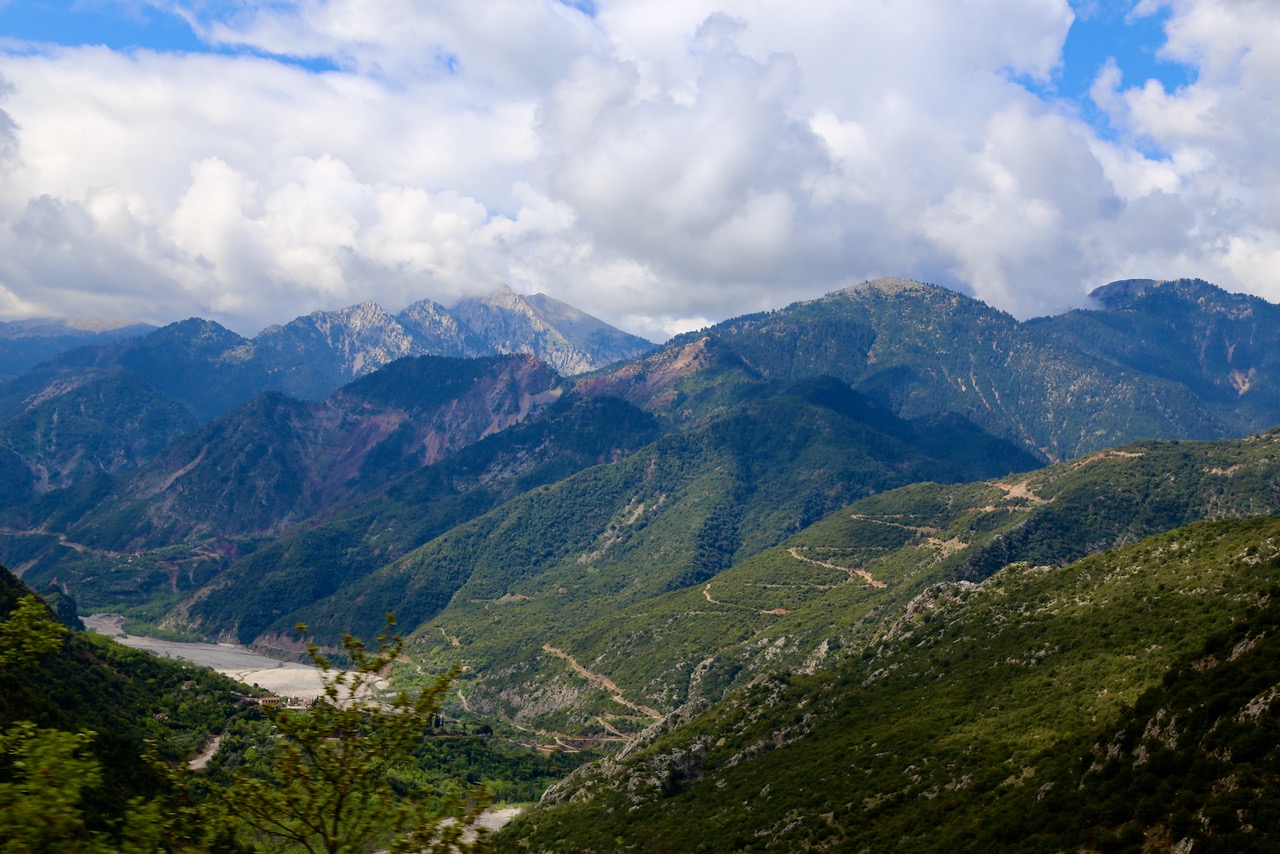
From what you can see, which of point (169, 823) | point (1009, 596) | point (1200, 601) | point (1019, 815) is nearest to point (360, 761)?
point (169, 823)

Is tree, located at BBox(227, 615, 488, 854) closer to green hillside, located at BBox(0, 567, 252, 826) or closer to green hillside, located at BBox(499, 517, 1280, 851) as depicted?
green hillside, located at BBox(499, 517, 1280, 851)

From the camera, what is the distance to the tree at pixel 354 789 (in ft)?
116

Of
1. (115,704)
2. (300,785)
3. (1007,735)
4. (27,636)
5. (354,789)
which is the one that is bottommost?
(115,704)

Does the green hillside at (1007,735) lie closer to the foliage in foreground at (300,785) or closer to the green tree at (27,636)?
the foliage in foreground at (300,785)

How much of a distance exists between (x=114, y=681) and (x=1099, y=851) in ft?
581

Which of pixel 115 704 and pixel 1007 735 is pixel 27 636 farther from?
pixel 115 704

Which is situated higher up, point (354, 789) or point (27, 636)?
point (27, 636)

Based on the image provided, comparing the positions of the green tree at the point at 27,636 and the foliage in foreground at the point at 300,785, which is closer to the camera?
the foliage in foreground at the point at 300,785

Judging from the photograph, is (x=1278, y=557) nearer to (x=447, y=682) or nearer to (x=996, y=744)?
(x=996, y=744)

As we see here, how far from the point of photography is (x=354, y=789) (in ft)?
122

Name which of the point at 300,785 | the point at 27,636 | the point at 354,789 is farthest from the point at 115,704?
the point at 354,789

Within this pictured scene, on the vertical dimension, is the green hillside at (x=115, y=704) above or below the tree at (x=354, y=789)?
below

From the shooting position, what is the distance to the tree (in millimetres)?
35500

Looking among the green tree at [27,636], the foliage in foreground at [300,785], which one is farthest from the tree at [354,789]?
the green tree at [27,636]
